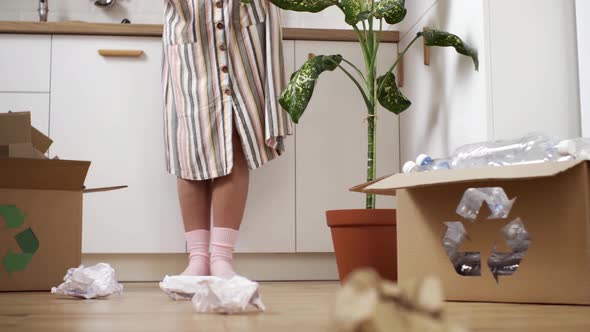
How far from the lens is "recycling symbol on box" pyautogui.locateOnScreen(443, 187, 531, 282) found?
1.33 meters

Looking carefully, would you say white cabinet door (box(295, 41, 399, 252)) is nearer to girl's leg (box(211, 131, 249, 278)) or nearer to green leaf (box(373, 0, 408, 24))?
girl's leg (box(211, 131, 249, 278))

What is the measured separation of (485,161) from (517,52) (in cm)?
33

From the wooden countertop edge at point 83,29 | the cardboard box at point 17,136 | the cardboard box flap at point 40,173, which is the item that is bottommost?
the cardboard box flap at point 40,173

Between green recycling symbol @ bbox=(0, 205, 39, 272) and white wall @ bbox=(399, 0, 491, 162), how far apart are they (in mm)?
1145

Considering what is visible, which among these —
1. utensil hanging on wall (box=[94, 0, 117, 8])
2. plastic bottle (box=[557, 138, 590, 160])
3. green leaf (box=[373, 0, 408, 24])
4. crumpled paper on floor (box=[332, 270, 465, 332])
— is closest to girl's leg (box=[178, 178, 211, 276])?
green leaf (box=[373, 0, 408, 24])

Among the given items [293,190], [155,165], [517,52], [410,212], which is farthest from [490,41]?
[155,165]

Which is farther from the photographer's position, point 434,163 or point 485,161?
point 434,163

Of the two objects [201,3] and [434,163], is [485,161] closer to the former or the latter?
[434,163]

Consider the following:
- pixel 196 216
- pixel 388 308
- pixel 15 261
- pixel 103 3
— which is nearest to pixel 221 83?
pixel 196 216

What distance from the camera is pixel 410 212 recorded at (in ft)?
4.67

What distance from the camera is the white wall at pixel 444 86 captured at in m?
1.83

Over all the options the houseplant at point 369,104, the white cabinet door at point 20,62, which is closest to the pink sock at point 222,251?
the houseplant at point 369,104

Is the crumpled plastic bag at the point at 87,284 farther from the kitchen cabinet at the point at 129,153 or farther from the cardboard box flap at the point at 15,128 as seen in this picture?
the kitchen cabinet at the point at 129,153

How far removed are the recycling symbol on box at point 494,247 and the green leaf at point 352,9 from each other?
2.46ft
